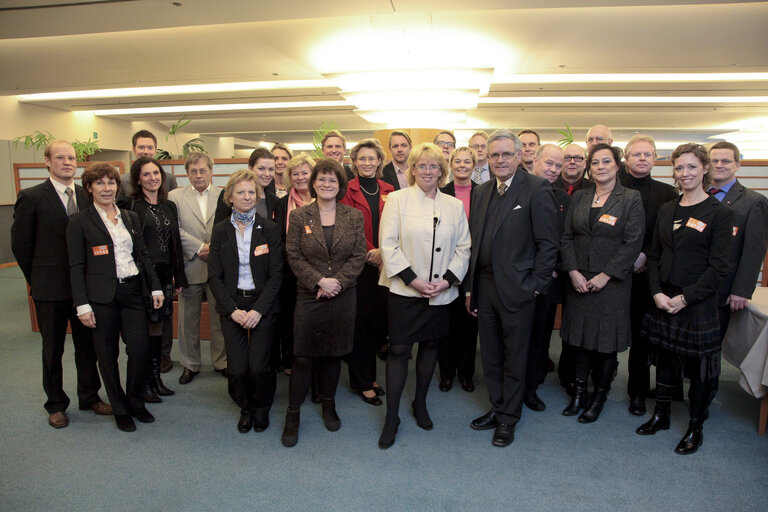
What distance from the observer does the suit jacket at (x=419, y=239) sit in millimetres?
2518

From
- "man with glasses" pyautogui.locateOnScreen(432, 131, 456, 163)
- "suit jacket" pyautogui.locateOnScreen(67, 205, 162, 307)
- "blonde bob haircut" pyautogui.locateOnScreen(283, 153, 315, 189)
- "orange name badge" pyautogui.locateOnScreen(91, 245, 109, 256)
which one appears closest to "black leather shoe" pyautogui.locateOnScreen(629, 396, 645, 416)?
"man with glasses" pyautogui.locateOnScreen(432, 131, 456, 163)

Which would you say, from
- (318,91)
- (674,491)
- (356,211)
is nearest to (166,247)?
(356,211)

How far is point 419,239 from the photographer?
8.26 ft

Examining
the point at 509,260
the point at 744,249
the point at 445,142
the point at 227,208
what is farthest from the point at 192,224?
the point at 744,249

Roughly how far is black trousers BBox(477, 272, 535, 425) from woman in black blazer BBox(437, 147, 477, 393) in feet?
1.68

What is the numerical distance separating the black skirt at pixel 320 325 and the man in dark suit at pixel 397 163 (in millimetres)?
1086

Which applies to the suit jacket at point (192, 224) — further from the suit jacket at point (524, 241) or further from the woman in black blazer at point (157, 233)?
the suit jacket at point (524, 241)

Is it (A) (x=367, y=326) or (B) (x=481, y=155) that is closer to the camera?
(A) (x=367, y=326)

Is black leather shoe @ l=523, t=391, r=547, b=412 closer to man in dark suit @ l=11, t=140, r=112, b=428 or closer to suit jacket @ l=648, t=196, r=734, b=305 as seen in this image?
suit jacket @ l=648, t=196, r=734, b=305

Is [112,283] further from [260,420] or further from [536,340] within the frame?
[536,340]

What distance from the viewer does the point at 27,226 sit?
2658 millimetres

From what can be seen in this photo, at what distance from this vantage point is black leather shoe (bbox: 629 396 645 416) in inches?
116

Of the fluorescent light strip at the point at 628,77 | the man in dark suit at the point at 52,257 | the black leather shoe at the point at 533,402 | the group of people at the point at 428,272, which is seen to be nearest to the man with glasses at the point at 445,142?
the group of people at the point at 428,272

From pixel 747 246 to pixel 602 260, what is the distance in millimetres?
789
